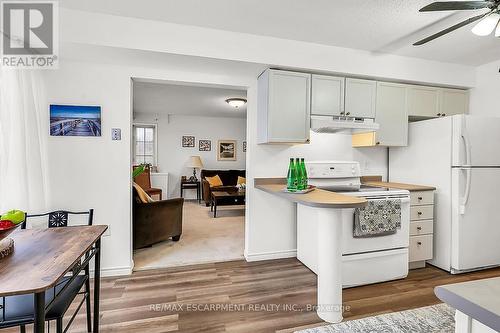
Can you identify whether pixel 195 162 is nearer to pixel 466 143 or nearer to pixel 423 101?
pixel 423 101

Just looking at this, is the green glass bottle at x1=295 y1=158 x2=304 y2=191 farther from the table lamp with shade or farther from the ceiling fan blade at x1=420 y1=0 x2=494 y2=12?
the table lamp with shade

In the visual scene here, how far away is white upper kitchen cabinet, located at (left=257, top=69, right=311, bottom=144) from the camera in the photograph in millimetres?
2707

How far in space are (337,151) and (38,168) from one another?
11.1 ft

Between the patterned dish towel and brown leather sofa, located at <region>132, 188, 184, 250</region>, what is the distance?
99.5 inches

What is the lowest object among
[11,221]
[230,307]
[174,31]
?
[230,307]

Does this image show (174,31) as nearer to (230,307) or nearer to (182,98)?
(230,307)

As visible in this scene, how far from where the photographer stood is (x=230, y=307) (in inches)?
83.6

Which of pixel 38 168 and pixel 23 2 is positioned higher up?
pixel 23 2

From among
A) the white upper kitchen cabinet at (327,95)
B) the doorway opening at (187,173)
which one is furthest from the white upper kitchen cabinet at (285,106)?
the doorway opening at (187,173)

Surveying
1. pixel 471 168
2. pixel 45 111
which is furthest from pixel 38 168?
pixel 471 168

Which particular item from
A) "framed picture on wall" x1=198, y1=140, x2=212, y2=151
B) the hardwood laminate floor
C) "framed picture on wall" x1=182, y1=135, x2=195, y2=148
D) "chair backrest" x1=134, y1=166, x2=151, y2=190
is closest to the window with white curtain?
"framed picture on wall" x1=182, y1=135, x2=195, y2=148

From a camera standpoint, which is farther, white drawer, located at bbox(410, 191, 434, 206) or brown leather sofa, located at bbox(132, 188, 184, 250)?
brown leather sofa, located at bbox(132, 188, 184, 250)

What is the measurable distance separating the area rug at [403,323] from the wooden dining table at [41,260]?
62.4 inches

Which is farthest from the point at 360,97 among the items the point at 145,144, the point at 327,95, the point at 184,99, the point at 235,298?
the point at 145,144
